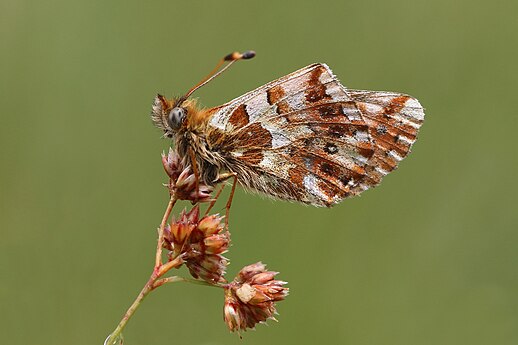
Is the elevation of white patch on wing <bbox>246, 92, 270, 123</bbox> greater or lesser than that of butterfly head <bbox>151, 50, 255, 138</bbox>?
greater

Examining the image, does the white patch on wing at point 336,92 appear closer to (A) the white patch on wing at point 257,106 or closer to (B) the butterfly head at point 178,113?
(A) the white patch on wing at point 257,106

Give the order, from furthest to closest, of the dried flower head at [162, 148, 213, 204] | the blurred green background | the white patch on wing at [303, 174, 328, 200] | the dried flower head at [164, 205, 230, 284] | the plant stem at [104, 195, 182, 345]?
the blurred green background < the white patch on wing at [303, 174, 328, 200] < the dried flower head at [162, 148, 213, 204] < the dried flower head at [164, 205, 230, 284] < the plant stem at [104, 195, 182, 345]

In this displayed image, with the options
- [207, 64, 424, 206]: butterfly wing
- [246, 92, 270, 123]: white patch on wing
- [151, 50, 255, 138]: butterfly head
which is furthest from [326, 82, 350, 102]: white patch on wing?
[151, 50, 255, 138]: butterfly head

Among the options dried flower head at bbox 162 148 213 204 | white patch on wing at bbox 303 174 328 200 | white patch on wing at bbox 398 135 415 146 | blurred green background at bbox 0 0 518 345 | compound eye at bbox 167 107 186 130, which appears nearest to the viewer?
dried flower head at bbox 162 148 213 204

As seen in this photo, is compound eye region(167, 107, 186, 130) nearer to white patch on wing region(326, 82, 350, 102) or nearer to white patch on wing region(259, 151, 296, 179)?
white patch on wing region(259, 151, 296, 179)

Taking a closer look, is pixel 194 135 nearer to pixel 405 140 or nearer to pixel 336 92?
pixel 336 92

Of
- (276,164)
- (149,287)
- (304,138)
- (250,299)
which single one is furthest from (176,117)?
(149,287)

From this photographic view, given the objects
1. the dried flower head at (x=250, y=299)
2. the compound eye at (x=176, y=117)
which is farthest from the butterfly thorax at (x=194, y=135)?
the dried flower head at (x=250, y=299)
